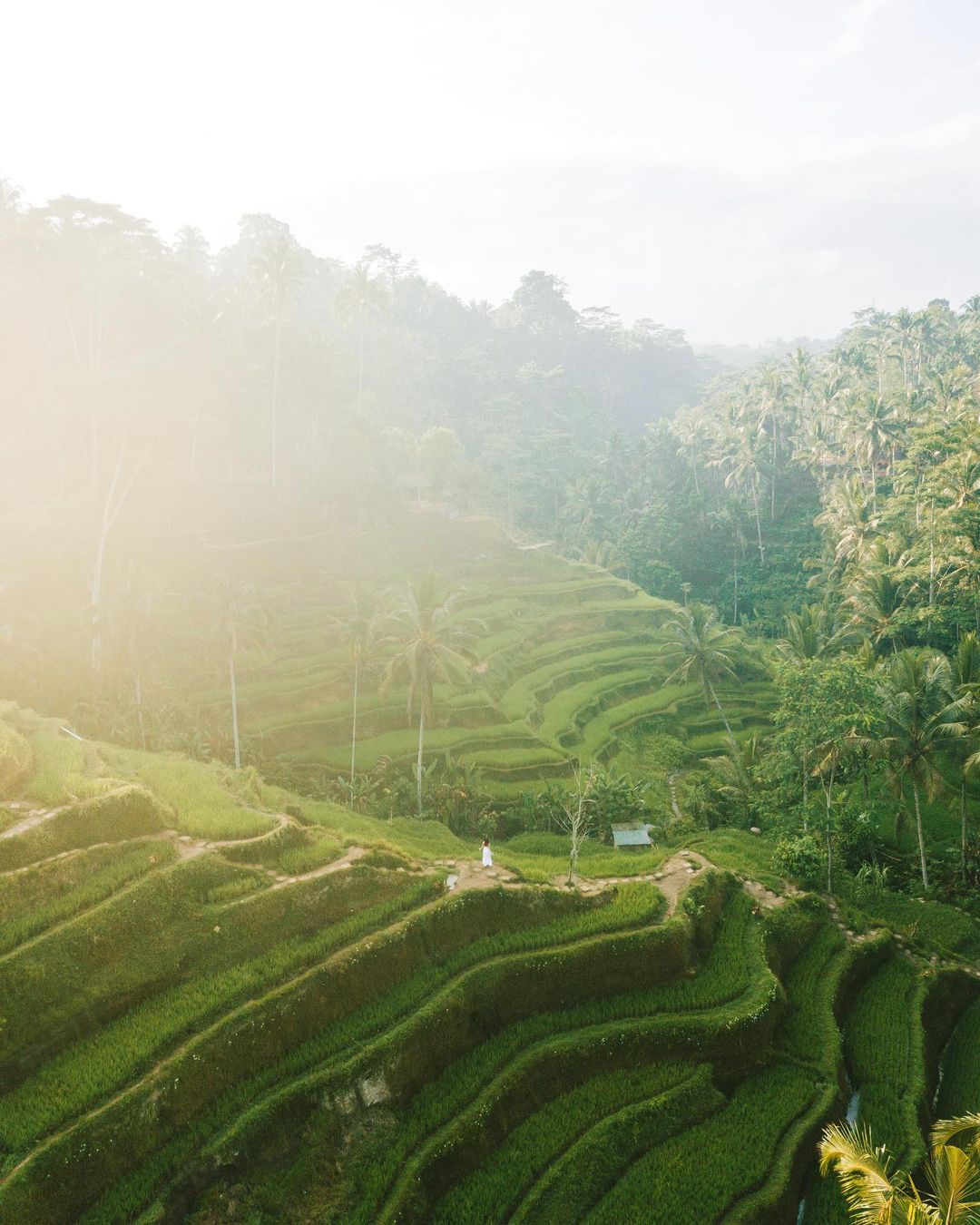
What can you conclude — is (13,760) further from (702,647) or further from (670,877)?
(702,647)

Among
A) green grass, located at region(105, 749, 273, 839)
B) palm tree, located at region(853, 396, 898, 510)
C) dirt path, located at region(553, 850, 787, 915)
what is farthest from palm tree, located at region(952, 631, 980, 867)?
palm tree, located at region(853, 396, 898, 510)

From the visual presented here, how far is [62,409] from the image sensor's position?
125 ft

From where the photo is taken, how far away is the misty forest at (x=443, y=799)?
11930 millimetres

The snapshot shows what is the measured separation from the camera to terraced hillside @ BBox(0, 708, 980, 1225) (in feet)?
36.6

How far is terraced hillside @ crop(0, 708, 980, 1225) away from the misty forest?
0.07 metres

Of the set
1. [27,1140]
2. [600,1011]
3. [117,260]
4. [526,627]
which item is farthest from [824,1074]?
[117,260]

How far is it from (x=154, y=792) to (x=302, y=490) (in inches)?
1585

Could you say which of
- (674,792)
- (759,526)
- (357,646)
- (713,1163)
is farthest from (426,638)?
(759,526)

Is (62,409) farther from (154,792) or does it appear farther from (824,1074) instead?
(824,1074)

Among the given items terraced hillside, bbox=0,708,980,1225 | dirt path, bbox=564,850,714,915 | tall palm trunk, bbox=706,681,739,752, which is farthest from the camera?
tall palm trunk, bbox=706,681,739,752

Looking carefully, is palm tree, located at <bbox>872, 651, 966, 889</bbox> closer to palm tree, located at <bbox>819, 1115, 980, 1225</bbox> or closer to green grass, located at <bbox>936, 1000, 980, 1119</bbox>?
green grass, located at <bbox>936, 1000, 980, 1119</bbox>

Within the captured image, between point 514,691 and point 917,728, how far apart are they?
1867cm

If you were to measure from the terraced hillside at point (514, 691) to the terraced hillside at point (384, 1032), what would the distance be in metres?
11.9

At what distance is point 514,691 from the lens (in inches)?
1476
